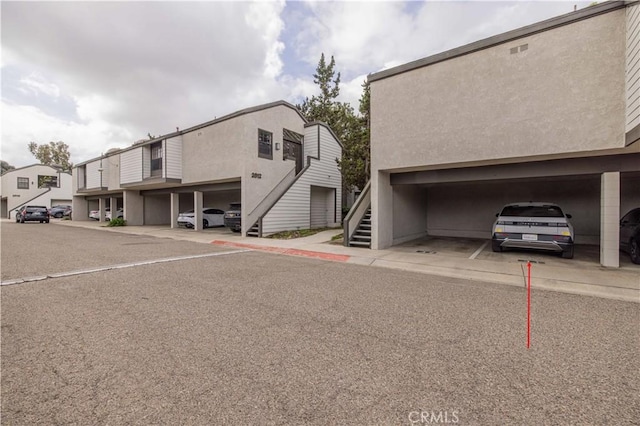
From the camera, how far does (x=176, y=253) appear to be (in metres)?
9.00

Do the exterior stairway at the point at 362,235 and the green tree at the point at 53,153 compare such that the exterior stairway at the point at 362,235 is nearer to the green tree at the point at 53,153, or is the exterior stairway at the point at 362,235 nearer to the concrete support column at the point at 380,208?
the concrete support column at the point at 380,208

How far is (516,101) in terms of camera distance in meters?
7.13

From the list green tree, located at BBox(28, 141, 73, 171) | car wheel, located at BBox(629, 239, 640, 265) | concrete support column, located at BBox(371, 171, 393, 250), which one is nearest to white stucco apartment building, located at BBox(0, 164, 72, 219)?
green tree, located at BBox(28, 141, 73, 171)

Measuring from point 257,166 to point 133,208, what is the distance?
14.2 m

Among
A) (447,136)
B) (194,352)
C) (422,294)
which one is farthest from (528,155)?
(194,352)

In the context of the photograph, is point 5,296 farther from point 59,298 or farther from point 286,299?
point 286,299

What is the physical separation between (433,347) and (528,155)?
643 cm

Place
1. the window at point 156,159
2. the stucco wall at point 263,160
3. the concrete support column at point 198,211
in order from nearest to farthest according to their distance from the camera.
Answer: the stucco wall at point 263,160, the concrete support column at point 198,211, the window at point 156,159

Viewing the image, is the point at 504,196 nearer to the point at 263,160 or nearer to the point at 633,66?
the point at 633,66

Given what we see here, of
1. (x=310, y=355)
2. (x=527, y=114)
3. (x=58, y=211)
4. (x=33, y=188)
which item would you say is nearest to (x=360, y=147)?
(x=527, y=114)

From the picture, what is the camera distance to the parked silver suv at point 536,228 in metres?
7.48

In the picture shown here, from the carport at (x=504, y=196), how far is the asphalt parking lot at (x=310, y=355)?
4.17m

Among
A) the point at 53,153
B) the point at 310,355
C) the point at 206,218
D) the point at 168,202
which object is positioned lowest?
the point at 310,355

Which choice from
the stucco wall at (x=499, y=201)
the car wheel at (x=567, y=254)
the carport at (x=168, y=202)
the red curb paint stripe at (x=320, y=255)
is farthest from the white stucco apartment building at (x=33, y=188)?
the car wheel at (x=567, y=254)
